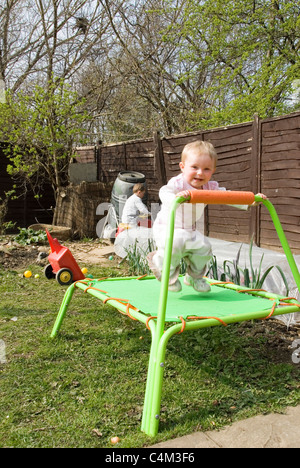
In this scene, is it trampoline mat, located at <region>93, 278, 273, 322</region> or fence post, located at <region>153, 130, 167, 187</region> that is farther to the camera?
fence post, located at <region>153, 130, 167, 187</region>

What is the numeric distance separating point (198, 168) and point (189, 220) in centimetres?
33

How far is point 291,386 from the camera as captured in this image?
2.24 m

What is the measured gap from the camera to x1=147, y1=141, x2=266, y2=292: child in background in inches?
93.4

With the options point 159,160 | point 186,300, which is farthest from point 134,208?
point 186,300

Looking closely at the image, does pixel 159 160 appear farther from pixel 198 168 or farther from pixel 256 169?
pixel 198 168

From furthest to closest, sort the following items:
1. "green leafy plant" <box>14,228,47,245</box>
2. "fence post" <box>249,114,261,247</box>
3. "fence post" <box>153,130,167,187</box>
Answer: "fence post" <box>153,130,167,187</box> < "green leafy plant" <box>14,228,47,245</box> < "fence post" <box>249,114,261,247</box>

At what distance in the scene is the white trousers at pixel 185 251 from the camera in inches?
97.9

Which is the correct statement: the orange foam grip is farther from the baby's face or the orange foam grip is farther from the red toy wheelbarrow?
the red toy wheelbarrow

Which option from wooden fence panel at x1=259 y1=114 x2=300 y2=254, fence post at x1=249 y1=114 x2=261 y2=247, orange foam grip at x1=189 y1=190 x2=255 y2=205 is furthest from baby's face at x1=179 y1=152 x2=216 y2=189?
fence post at x1=249 y1=114 x2=261 y2=247

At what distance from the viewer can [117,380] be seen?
91.4 inches

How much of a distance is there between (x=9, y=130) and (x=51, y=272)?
5307 mm

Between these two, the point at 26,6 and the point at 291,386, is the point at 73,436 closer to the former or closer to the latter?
the point at 291,386

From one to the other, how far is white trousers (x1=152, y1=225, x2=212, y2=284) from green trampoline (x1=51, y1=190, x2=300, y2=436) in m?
0.15
